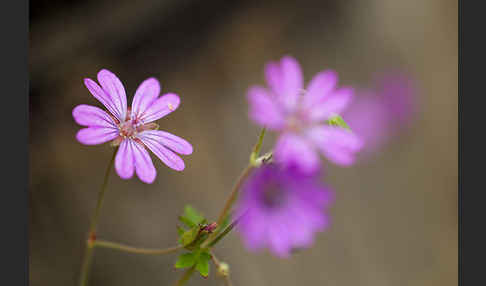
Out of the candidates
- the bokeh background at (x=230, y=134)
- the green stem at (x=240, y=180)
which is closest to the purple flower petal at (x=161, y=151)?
the green stem at (x=240, y=180)

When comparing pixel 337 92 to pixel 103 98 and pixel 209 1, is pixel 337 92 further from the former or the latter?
pixel 209 1

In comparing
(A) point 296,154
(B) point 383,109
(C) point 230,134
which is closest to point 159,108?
(A) point 296,154

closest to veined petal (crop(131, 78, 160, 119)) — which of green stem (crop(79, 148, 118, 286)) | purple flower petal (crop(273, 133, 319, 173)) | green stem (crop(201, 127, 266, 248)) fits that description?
green stem (crop(79, 148, 118, 286))

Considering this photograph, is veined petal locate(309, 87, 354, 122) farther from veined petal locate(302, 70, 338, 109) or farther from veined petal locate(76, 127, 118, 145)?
veined petal locate(76, 127, 118, 145)

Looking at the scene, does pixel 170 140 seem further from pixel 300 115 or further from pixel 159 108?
pixel 300 115

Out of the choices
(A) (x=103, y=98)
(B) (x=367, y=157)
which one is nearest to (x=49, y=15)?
(A) (x=103, y=98)

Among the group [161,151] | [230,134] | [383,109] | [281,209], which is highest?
[383,109]
